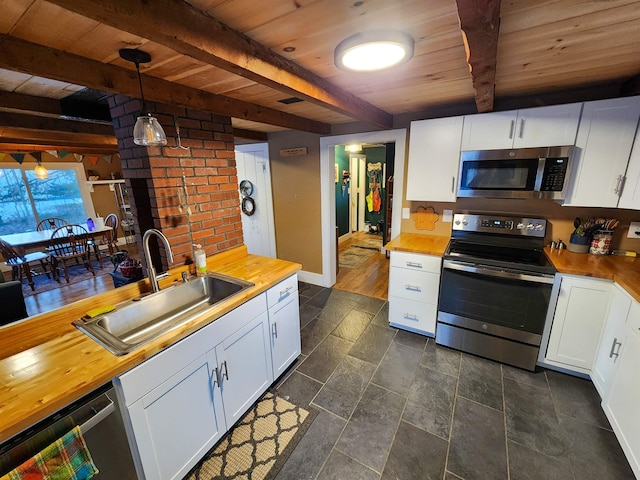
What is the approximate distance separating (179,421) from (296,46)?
1869 mm

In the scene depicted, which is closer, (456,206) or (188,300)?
(188,300)

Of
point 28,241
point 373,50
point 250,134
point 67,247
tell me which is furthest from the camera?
point 67,247

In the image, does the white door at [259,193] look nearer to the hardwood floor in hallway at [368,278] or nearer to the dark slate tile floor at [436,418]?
the hardwood floor in hallway at [368,278]

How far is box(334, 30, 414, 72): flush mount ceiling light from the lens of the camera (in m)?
1.05

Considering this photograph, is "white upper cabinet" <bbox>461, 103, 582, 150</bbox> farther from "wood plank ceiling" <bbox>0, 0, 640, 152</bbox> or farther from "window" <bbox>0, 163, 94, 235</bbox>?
"window" <bbox>0, 163, 94, 235</bbox>

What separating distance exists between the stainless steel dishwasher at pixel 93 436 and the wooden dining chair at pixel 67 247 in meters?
4.42

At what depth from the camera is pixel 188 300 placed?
185 centimetres

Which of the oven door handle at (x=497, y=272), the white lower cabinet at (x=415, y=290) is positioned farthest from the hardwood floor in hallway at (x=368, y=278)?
the oven door handle at (x=497, y=272)

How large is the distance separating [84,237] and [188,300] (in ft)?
14.0

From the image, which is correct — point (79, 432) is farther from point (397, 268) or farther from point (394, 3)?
point (397, 268)

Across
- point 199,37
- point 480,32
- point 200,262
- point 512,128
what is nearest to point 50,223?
point 200,262

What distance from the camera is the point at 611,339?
1.72 m

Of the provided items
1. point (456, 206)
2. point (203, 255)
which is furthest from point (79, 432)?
point (456, 206)

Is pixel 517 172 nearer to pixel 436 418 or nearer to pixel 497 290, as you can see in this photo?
pixel 497 290
